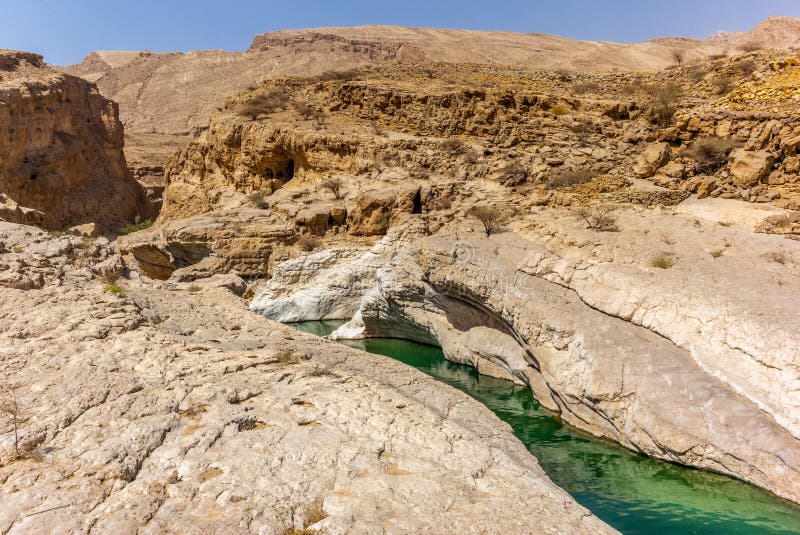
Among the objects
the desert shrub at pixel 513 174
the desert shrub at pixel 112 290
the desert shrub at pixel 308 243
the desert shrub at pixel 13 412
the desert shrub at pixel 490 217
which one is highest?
the desert shrub at pixel 513 174

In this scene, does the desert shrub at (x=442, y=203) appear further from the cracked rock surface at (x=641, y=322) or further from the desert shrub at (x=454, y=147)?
the desert shrub at (x=454, y=147)

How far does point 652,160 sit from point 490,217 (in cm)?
545

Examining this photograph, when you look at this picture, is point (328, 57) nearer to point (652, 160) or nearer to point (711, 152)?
point (652, 160)

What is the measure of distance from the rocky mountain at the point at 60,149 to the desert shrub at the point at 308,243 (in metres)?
15.9

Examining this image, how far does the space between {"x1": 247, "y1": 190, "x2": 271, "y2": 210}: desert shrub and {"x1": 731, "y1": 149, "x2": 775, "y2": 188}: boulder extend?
57.1ft

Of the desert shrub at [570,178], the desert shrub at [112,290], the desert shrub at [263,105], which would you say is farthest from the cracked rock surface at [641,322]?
the desert shrub at [263,105]

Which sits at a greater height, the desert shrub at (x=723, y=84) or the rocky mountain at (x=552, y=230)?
the desert shrub at (x=723, y=84)

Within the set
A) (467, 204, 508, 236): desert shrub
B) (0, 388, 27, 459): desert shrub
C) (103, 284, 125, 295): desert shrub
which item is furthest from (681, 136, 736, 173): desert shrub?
(0, 388, 27, 459): desert shrub

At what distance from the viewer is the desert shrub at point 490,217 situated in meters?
13.2

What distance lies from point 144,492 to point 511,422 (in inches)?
288

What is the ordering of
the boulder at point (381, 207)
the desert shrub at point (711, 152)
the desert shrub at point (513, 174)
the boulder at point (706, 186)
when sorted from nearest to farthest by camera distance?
the boulder at point (706, 186) < the desert shrub at point (711, 152) < the desert shrub at point (513, 174) < the boulder at point (381, 207)

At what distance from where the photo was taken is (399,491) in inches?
147

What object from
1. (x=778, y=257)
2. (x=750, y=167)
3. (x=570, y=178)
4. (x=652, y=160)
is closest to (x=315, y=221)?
(x=570, y=178)

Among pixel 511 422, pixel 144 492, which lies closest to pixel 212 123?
pixel 511 422
